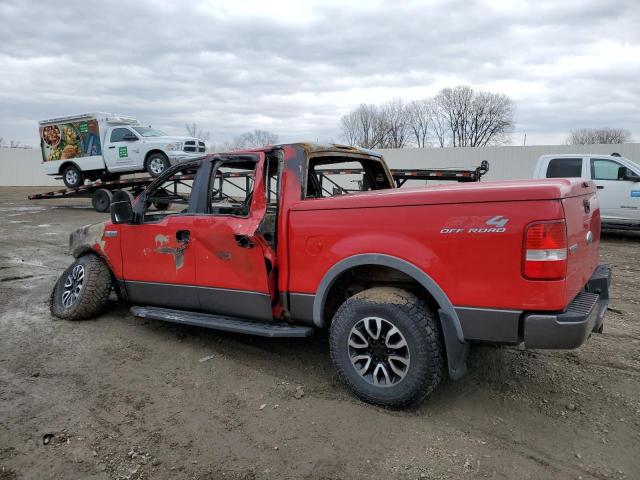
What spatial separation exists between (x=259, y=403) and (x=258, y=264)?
102cm

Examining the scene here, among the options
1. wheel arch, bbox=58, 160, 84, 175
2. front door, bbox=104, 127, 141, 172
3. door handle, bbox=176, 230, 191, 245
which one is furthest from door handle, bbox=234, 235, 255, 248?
wheel arch, bbox=58, 160, 84, 175

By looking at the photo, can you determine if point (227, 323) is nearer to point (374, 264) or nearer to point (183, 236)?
point (183, 236)

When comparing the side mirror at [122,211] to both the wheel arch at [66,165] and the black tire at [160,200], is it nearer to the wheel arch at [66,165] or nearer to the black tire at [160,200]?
A: the black tire at [160,200]

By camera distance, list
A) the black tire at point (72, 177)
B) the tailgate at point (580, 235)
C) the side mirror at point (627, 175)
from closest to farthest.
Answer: the tailgate at point (580, 235), the side mirror at point (627, 175), the black tire at point (72, 177)

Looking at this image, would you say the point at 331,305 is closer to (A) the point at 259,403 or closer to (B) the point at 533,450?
(A) the point at 259,403

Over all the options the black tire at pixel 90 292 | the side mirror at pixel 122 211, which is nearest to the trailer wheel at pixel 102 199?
the black tire at pixel 90 292

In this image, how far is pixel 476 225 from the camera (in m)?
2.74

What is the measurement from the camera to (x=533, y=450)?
8.95 ft

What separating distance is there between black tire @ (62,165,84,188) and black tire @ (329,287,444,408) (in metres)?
16.7

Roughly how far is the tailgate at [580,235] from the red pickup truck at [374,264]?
14mm

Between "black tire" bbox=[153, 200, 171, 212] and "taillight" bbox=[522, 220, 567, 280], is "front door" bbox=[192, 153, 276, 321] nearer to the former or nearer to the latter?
"black tire" bbox=[153, 200, 171, 212]

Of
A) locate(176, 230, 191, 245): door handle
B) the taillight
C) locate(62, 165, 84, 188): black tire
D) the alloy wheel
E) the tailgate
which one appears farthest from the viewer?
locate(62, 165, 84, 188): black tire

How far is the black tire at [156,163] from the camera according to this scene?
1530 centimetres

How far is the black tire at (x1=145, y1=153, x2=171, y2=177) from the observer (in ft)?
50.2
